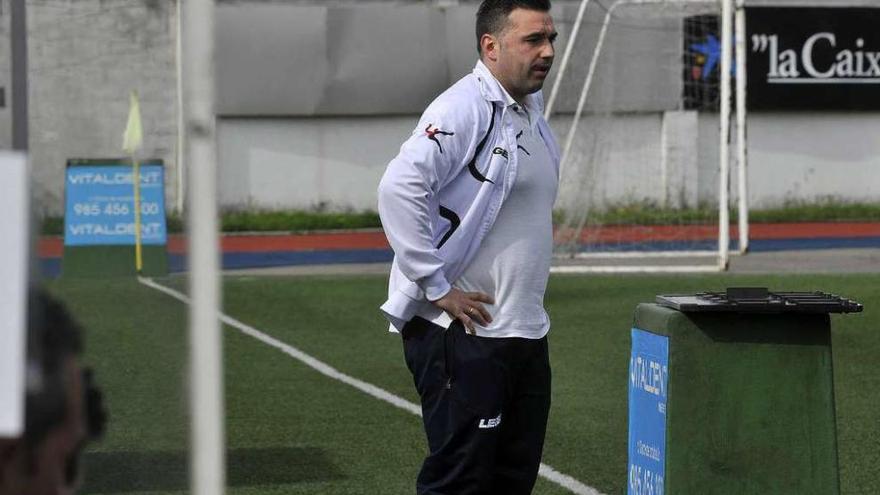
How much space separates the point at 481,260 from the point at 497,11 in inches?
28.7

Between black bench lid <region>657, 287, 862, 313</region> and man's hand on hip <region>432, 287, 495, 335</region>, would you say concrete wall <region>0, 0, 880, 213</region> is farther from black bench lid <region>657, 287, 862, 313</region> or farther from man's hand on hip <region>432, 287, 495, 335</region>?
man's hand on hip <region>432, 287, 495, 335</region>

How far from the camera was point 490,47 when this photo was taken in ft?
17.1

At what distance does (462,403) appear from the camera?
5078 millimetres

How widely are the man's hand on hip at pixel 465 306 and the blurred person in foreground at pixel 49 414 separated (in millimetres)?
2415

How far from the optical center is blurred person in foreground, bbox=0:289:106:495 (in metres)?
2.55

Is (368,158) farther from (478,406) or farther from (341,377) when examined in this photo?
(478,406)

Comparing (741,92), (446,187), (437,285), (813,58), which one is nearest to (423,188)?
(446,187)

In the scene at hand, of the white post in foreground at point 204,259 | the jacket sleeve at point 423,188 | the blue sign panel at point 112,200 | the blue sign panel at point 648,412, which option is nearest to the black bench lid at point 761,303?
the blue sign panel at point 648,412

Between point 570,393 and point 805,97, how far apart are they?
20375 millimetres

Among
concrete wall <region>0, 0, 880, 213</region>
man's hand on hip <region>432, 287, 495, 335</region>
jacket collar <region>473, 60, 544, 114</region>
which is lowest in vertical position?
man's hand on hip <region>432, 287, 495, 335</region>

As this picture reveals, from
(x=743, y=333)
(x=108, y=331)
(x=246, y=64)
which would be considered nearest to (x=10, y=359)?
(x=108, y=331)

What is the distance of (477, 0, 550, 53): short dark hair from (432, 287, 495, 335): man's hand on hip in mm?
718

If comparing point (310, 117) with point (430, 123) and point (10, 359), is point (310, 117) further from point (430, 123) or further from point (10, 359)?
point (10, 359)

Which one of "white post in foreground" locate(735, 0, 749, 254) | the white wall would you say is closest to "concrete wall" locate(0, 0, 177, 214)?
"white post in foreground" locate(735, 0, 749, 254)
